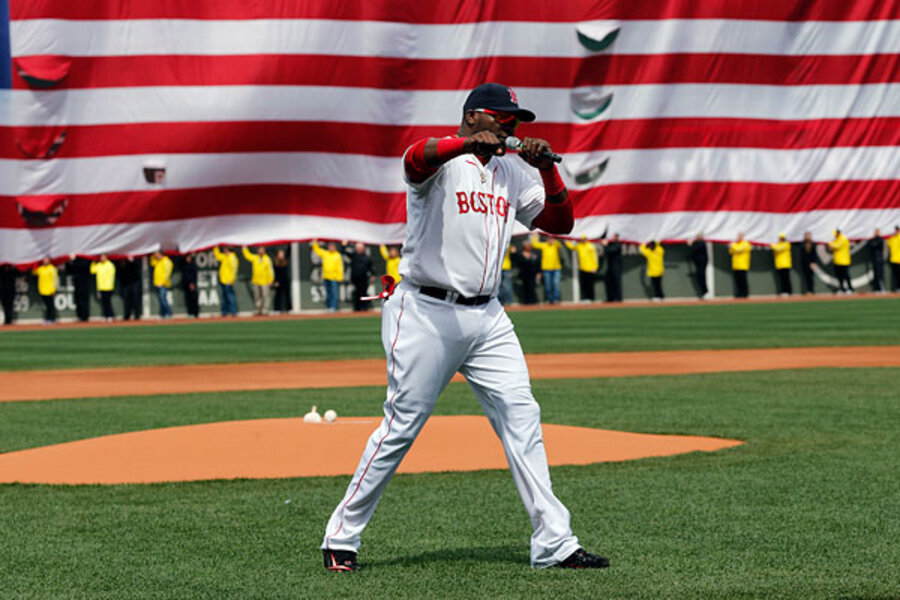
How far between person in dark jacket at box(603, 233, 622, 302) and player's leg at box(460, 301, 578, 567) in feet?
101

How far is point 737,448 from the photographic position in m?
10.0

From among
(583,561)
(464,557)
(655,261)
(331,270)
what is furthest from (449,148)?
(655,261)

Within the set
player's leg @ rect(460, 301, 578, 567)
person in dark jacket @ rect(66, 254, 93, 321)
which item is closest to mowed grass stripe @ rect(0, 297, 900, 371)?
person in dark jacket @ rect(66, 254, 93, 321)

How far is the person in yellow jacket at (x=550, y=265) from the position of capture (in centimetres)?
3628

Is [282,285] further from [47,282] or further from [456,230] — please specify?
[456,230]

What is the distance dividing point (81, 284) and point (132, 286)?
4.36 ft

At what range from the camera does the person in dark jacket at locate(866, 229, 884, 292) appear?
38125 mm

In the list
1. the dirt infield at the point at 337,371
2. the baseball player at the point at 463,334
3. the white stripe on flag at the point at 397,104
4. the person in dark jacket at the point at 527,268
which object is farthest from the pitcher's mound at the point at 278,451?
the person in dark jacket at the point at 527,268

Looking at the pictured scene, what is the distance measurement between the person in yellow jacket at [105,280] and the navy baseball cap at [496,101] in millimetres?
26762

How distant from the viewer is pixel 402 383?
19.5 ft

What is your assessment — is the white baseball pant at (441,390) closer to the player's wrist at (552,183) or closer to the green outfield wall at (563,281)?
the player's wrist at (552,183)

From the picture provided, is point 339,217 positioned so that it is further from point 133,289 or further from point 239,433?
point 239,433

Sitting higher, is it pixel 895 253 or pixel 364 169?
pixel 364 169

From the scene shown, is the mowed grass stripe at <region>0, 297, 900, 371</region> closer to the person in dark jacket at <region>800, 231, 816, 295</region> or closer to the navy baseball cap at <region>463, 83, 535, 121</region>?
the person in dark jacket at <region>800, 231, 816, 295</region>
